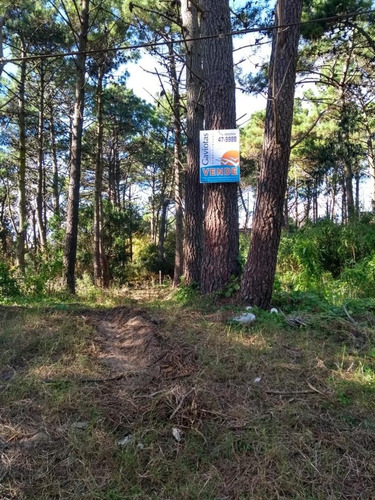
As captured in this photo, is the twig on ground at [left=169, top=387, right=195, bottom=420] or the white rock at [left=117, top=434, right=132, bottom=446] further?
the twig on ground at [left=169, top=387, right=195, bottom=420]

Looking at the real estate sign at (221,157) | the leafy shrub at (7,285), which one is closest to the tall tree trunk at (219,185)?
the real estate sign at (221,157)

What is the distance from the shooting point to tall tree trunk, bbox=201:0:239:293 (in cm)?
427

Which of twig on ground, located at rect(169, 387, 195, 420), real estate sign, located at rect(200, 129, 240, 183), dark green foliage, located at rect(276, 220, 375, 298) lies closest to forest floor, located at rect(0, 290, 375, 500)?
twig on ground, located at rect(169, 387, 195, 420)

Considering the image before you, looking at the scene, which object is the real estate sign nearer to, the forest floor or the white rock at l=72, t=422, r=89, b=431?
the forest floor

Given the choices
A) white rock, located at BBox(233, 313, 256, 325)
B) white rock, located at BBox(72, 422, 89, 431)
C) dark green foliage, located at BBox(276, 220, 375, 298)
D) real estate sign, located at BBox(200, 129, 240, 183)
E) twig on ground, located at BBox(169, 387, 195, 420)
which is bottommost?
white rock, located at BBox(72, 422, 89, 431)

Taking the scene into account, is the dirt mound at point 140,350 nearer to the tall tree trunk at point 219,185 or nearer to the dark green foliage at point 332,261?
the tall tree trunk at point 219,185

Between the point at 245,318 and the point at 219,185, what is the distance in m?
1.83

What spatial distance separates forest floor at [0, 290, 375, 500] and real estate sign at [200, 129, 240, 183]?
6.73ft

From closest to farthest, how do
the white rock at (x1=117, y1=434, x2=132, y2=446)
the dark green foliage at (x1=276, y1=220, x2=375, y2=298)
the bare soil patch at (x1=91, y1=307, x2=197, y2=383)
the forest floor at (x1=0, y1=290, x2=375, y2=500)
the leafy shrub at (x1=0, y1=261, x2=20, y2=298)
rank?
the forest floor at (x1=0, y1=290, x2=375, y2=500), the white rock at (x1=117, y1=434, x2=132, y2=446), the bare soil patch at (x1=91, y1=307, x2=197, y2=383), the dark green foliage at (x1=276, y1=220, x2=375, y2=298), the leafy shrub at (x1=0, y1=261, x2=20, y2=298)

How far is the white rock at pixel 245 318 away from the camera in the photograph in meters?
3.19

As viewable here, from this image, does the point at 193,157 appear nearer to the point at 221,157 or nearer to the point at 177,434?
the point at 221,157

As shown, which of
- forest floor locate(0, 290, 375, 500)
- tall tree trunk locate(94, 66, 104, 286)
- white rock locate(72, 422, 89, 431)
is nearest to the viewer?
forest floor locate(0, 290, 375, 500)

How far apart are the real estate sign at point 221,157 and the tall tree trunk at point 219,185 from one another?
11cm

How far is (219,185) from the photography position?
14.2 ft
